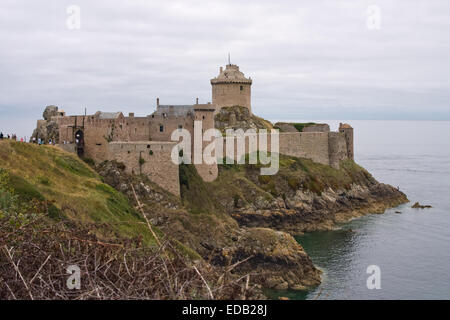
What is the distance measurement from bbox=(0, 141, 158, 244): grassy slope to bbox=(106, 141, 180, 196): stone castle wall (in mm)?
4612

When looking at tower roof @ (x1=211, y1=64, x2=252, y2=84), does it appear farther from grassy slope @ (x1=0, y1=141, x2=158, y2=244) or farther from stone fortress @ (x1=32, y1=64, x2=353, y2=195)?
grassy slope @ (x1=0, y1=141, x2=158, y2=244)

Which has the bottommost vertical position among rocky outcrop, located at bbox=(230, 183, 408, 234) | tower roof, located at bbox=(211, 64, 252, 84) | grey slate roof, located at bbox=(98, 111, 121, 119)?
rocky outcrop, located at bbox=(230, 183, 408, 234)

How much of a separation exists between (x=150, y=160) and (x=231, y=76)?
37.8 m

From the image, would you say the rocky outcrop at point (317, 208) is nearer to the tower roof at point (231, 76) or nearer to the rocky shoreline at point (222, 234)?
the rocky shoreline at point (222, 234)

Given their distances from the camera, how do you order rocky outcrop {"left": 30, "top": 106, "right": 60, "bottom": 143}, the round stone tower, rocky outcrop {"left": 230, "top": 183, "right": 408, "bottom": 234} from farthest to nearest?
the round stone tower < rocky outcrop {"left": 230, "top": 183, "right": 408, "bottom": 234} < rocky outcrop {"left": 30, "top": 106, "right": 60, "bottom": 143}

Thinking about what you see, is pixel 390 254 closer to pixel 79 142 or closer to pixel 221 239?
pixel 221 239

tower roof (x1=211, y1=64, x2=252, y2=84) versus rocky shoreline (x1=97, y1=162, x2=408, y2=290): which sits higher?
tower roof (x1=211, y1=64, x2=252, y2=84)

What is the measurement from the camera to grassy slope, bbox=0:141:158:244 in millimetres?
30469

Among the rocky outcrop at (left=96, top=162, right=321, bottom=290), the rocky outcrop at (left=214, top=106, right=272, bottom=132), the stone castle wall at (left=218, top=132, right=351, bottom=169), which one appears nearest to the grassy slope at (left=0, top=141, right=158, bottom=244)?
the rocky outcrop at (left=96, top=162, right=321, bottom=290)

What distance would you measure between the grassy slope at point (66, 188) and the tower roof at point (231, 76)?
4179cm

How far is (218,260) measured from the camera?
4575 cm

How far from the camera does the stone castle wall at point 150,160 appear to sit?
162ft

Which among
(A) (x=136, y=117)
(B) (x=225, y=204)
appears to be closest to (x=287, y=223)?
(B) (x=225, y=204)
